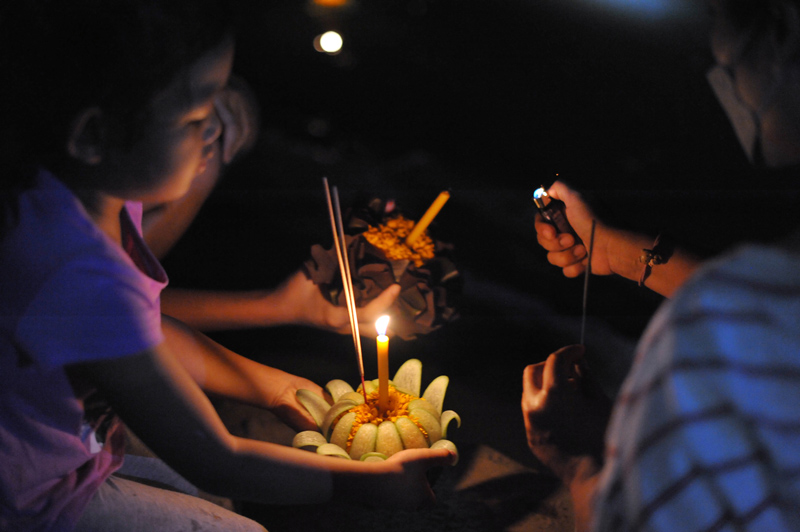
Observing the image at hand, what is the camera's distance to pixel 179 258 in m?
1.03

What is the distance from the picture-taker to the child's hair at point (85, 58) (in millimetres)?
570

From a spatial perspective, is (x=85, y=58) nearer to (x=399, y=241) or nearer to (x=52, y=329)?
(x=52, y=329)

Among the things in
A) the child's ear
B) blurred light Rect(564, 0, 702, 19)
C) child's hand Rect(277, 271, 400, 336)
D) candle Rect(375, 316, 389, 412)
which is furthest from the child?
blurred light Rect(564, 0, 702, 19)

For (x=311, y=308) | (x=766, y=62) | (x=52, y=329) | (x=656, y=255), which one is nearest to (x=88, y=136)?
(x=52, y=329)

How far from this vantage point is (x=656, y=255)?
0.95 metres

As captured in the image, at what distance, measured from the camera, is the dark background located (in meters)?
0.80

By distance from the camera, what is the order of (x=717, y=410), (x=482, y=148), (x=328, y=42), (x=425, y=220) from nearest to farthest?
(x=717, y=410)
(x=328, y=42)
(x=425, y=220)
(x=482, y=148)

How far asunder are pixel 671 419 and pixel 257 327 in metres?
0.88

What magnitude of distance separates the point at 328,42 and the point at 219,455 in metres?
0.60

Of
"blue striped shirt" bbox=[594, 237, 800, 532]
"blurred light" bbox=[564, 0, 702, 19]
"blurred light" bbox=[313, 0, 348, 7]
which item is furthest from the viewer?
"blurred light" bbox=[313, 0, 348, 7]

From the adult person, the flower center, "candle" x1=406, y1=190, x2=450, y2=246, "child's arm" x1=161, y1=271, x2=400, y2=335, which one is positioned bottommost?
"child's arm" x1=161, y1=271, x2=400, y2=335

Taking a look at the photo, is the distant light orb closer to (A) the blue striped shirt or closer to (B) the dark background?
(B) the dark background

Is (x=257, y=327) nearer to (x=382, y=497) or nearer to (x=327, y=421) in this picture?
(x=327, y=421)

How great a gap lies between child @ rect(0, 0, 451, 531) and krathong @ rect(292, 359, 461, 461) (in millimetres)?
74
